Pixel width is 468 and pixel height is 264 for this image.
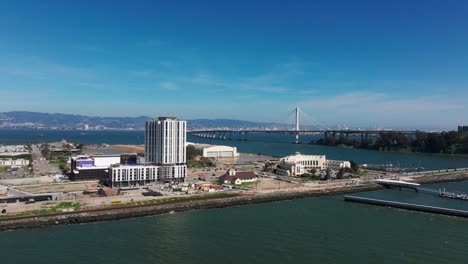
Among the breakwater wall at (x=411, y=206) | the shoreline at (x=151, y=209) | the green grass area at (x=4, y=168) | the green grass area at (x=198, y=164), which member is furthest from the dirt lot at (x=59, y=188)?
the breakwater wall at (x=411, y=206)

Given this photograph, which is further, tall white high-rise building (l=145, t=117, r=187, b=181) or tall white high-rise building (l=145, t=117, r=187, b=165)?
tall white high-rise building (l=145, t=117, r=187, b=165)

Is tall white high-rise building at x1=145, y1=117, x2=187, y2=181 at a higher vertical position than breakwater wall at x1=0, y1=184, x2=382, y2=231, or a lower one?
higher

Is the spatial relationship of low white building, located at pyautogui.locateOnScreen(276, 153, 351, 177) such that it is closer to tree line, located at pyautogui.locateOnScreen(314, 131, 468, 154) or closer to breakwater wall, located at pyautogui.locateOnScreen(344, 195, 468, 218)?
breakwater wall, located at pyautogui.locateOnScreen(344, 195, 468, 218)

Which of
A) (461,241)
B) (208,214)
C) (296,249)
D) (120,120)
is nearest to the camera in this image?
(296,249)

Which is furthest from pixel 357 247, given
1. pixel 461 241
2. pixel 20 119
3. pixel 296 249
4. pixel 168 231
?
pixel 20 119

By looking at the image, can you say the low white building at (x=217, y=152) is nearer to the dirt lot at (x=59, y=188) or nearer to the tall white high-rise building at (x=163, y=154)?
the tall white high-rise building at (x=163, y=154)

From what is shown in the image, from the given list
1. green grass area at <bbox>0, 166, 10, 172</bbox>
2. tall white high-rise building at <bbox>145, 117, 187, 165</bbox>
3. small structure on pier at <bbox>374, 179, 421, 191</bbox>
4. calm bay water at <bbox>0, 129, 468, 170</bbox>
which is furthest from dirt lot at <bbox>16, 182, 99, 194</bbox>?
calm bay water at <bbox>0, 129, 468, 170</bbox>

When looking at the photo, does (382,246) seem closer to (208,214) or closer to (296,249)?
(296,249)
